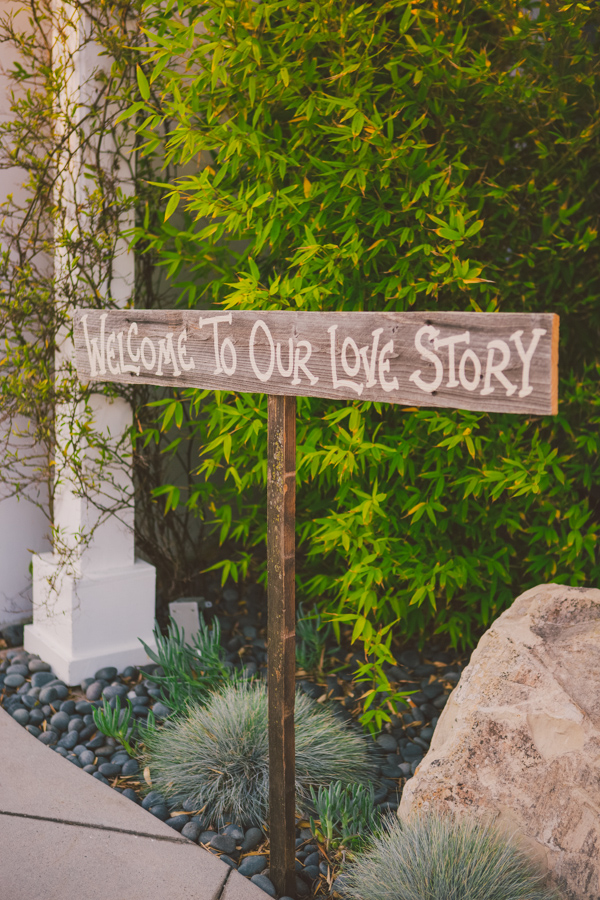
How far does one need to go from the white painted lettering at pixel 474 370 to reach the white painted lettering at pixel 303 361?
35 centimetres

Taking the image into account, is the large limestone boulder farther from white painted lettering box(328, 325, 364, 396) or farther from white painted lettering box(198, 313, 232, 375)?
white painted lettering box(198, 313, 232, 375)

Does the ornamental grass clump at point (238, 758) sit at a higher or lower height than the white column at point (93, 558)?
lower

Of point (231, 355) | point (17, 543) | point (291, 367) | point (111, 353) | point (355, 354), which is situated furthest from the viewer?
point (17, 543)

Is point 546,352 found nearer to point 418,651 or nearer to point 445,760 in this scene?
point 445,760

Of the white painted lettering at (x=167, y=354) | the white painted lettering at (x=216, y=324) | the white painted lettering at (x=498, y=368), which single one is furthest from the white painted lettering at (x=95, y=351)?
the white painted lettering at (x=498, y=368)

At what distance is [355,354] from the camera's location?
5.08 ft

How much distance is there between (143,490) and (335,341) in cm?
197

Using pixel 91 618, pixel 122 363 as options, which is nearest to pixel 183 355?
pixel 122 363

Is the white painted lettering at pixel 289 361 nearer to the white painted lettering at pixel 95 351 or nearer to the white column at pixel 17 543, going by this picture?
the white painted lettering at pixel 95 351

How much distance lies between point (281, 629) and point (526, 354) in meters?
0.88

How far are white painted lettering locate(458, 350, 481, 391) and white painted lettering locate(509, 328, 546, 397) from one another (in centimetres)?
8

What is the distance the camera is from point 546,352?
1.30 meters

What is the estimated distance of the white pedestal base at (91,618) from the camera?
2891 millimetres

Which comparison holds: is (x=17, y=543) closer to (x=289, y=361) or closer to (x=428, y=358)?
(x=289, y=361)
